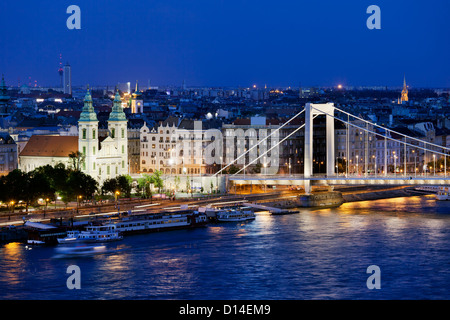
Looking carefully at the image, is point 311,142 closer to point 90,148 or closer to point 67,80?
point 90,148

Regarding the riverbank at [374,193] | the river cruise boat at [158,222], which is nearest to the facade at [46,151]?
the river cruise boat at [158,222]

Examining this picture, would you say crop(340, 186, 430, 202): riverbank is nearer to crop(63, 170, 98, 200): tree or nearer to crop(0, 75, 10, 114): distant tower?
crop(63, 170, 98, 200): tree

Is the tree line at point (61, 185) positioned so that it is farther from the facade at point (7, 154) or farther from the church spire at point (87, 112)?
the facade at point (7, 154)

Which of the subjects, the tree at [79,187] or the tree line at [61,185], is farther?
A: the tree at [79,187]

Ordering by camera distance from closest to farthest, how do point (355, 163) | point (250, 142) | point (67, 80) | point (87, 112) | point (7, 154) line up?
point (87, 112) < point (7, 154) < point (250, 142) < point (355, 163) < point (67, 80)

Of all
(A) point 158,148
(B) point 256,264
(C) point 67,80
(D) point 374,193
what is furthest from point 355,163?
(C) point 67,80

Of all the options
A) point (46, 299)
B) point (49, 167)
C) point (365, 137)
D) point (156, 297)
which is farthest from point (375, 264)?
point (365, 137)

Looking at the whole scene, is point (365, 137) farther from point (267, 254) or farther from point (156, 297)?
point (156, 297)
